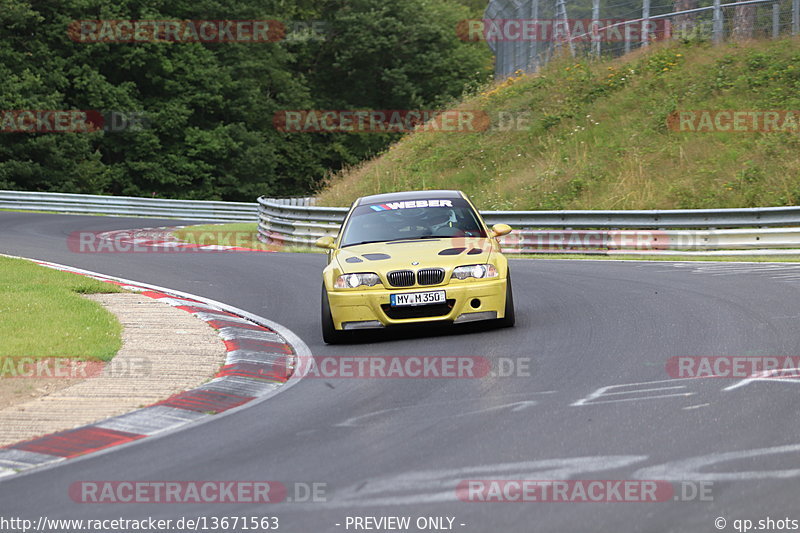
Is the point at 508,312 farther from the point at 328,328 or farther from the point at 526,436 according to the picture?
the point at 526,436

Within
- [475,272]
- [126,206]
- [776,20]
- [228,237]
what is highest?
[776,20]

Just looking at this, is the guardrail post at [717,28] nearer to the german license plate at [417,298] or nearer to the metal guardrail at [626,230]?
the metal guardrail at [626,230]

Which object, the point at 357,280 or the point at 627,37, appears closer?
the point at 357,280

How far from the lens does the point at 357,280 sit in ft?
34.6

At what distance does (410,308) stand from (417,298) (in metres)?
0.13

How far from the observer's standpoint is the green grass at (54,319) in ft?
33.2

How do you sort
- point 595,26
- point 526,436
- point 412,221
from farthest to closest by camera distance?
point 595,26 → point 412,221 → point 526,436

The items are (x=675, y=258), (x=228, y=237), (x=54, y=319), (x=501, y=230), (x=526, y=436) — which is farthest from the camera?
(x=228, y=237)

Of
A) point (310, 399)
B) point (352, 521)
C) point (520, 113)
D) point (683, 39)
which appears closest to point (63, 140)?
point (520, 113)

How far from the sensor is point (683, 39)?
29.6 metres

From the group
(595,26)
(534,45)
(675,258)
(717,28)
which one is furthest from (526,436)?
(534,45)

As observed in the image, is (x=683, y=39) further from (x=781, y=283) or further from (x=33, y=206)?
(x=33, y=206)

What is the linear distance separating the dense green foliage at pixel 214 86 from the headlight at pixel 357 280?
3678cm

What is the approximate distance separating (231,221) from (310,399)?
1287 inches
